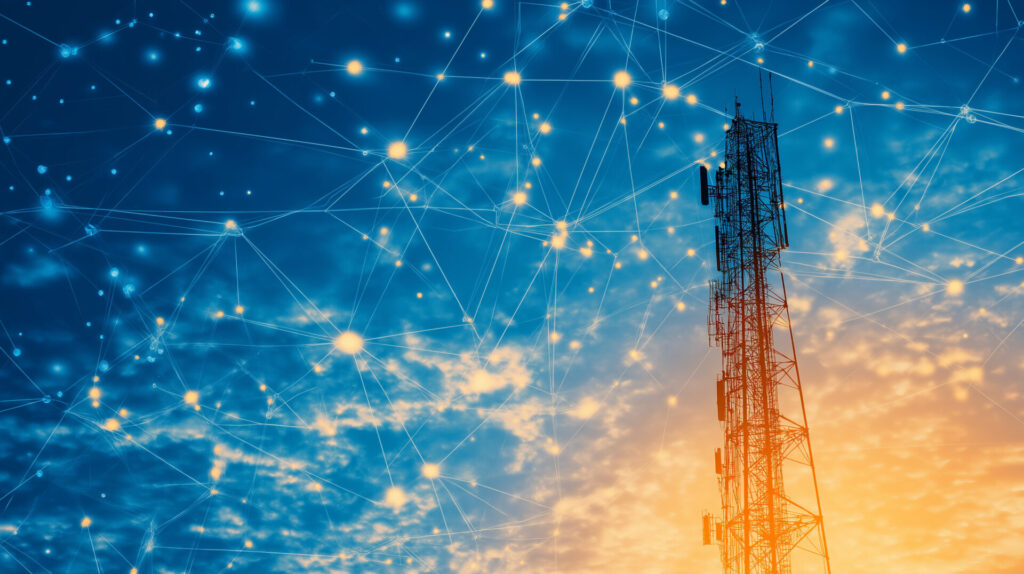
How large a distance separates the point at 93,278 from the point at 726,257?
53.7 feet

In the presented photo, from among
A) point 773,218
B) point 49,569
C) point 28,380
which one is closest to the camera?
point 28,380

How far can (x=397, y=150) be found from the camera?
1364 centimetres

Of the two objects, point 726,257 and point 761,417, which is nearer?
point 761,417

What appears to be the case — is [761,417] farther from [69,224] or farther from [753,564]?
[69,224]

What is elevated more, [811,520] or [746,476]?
[746,476]

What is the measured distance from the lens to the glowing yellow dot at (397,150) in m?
13.6

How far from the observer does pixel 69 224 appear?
46.2 feet

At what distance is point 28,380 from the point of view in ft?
54.5

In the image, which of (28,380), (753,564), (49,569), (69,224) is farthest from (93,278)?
(753,564)

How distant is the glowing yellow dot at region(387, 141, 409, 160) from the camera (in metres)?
13.6

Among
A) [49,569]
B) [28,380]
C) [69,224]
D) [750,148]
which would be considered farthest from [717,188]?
[49,569]

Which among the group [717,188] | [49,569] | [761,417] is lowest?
[49,569]

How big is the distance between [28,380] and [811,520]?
63.5ft

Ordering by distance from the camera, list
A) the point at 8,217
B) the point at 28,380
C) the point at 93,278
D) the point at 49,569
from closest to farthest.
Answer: the point at 8,217
the point at 93,278
the point at 28,380
the point at 49,569
